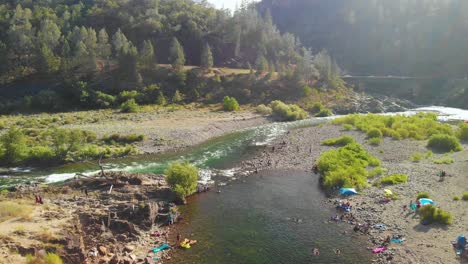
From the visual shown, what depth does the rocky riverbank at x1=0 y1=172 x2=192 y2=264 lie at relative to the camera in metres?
29.4

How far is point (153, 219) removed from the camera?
125ft

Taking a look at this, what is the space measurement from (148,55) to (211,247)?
102 m

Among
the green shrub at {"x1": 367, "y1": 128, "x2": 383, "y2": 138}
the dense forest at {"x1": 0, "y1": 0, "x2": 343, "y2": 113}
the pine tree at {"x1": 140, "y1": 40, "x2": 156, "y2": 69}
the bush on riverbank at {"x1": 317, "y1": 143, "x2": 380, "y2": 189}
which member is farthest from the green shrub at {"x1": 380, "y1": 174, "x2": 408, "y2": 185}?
the pine tree at {"x1": 140, "y1": 40, "x2": 156, "y2": 69}

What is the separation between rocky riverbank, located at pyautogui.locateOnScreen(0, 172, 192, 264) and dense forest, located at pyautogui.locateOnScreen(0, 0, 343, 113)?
220 feet

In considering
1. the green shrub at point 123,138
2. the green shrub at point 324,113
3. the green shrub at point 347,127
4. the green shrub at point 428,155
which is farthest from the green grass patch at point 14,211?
the green shrub at point 324,113

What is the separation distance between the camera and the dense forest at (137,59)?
111m

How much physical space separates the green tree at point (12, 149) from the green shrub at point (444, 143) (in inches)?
2884

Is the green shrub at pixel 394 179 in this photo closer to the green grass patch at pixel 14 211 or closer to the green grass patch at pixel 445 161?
the green grass patch at pixel 445 161

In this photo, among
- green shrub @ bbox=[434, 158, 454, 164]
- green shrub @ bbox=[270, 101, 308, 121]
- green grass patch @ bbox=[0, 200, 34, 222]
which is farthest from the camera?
green shrub @ bbox=[270, 101, 308, 121]

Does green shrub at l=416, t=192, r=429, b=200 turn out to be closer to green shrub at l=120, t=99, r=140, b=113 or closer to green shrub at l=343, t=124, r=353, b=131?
green shrub at l=343, t=124, r=353, b=131

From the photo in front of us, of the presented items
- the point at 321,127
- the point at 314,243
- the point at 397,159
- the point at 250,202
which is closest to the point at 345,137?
the point at 397,159

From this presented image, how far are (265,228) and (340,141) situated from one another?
39278mm

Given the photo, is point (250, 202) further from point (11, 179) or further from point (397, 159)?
point (11, 179)

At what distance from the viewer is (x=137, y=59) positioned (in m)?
120
